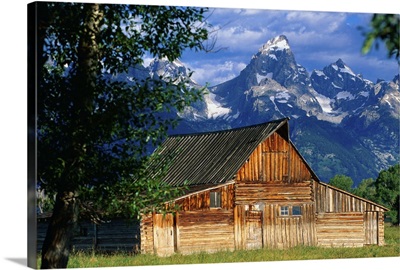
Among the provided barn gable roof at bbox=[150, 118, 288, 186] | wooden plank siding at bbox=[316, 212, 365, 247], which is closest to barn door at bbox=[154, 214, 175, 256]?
barn gable roof at bbox=[150, 118, 288, 186]

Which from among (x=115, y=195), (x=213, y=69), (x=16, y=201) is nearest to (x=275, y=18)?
(x=213, y=69)

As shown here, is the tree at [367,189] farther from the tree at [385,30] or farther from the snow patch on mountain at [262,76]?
the tree at [385,30]

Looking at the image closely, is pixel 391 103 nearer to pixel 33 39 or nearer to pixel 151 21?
pixel 151 21

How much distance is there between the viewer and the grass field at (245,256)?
2294cm

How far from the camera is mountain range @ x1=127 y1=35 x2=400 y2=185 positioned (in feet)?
77.2

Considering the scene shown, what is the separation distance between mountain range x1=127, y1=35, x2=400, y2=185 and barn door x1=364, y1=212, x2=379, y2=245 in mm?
3563

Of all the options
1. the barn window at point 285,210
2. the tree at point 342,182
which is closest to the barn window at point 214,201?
the barn window at point 285,210

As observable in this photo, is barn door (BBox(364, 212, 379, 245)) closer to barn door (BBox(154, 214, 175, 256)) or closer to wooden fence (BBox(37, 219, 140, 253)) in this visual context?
barn door (BBox(154, 214, 175, 256))

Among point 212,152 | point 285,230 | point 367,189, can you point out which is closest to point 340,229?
point 285,230

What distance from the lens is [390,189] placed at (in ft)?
81.7

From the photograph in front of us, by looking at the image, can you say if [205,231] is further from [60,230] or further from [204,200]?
[60,230]

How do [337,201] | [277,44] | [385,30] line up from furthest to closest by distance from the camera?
[337,201] → [277,44] → [385,30]

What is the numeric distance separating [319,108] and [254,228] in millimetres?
4426

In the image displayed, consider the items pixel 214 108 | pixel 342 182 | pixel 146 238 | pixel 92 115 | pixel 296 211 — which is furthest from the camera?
pixel 146 238
